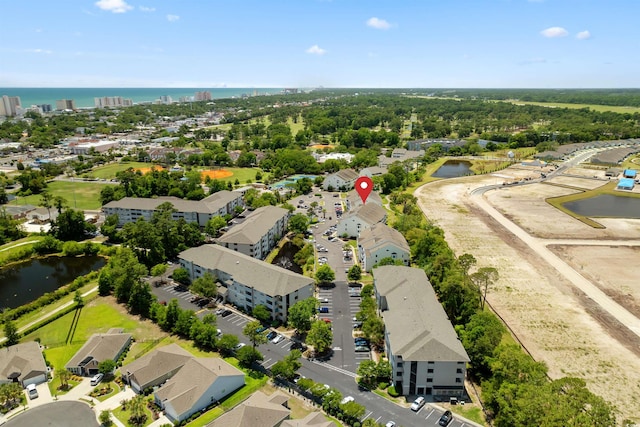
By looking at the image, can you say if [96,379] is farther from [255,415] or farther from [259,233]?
[259,233]

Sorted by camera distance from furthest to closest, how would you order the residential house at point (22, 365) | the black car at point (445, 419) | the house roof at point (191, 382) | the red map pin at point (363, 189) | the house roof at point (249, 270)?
1. the red map pin at point (363, 189)
2. the house roof at point (249, 270)
3. the residential house at point (22, 365)
4. the house roof at point (191, 382)
5. the black car at point (445, 419)

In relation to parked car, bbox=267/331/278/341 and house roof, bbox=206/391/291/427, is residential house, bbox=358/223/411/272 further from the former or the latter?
house roof, bbox=206/391/291/427

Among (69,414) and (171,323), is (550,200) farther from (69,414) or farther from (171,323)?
(69,414)

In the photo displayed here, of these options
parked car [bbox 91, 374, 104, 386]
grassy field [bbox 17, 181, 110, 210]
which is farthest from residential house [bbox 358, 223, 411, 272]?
grassy field [bbox 17, 181, 110, 210]

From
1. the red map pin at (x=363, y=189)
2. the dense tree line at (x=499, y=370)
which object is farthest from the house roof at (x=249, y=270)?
the red map pin at (x=363, y=189)

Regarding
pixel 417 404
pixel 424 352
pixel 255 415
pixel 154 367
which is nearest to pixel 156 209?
pixel 154 367

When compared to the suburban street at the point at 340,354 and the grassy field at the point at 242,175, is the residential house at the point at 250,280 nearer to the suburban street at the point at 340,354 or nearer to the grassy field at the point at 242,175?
the suburban street at the point at 340,354
